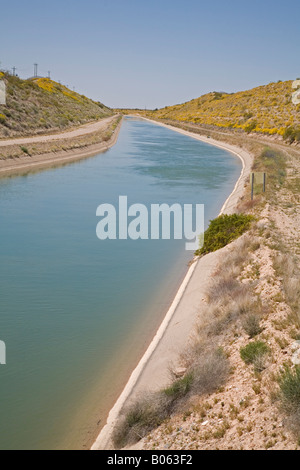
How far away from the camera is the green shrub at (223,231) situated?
52.0ft

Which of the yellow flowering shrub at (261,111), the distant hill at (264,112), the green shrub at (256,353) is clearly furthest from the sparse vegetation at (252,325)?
the yellow flowering shrub at (261,111)

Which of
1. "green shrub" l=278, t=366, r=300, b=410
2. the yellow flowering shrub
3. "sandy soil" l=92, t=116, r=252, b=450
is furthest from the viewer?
the yellow flowering shrub

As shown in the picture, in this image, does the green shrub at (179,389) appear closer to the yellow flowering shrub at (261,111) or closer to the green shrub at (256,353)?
the green shrub at (256,353)

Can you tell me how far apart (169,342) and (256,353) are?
283 cm

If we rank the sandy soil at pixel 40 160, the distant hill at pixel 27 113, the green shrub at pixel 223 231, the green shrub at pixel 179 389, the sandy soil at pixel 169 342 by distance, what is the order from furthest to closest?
the distant hill at pixel 27 113 < the sandy soil at pixel 40 160 < the green shrub at pixel 223 231 < the sandy soil at pixel 169 342 < the green shrub at pixel 179 389

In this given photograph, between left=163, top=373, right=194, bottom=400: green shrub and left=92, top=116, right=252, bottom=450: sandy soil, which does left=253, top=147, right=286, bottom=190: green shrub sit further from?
left=163, top=373, right=194, bottom=400: green shrub

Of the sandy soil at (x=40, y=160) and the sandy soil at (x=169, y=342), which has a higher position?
the sandy soil at (x=40, y=160)

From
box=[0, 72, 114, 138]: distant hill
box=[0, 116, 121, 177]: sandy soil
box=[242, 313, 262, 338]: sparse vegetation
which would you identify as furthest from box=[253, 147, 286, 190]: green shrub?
box=[0, 72, 114, 138]: distant hill

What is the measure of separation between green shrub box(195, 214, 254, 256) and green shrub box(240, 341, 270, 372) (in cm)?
821

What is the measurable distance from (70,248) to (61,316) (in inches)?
233

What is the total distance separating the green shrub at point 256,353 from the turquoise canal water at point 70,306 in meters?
2.56

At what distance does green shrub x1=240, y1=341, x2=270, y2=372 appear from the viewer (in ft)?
23.2
